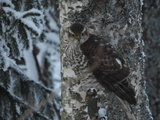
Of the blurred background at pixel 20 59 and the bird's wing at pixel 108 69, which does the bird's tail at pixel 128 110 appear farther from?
the blurred background at pixel 20 59

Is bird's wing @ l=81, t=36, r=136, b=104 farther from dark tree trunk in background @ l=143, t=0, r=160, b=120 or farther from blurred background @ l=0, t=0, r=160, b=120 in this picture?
dark tree trunk in background @ l=143, t=0, r=160, b=120

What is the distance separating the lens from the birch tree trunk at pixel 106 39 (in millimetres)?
2572

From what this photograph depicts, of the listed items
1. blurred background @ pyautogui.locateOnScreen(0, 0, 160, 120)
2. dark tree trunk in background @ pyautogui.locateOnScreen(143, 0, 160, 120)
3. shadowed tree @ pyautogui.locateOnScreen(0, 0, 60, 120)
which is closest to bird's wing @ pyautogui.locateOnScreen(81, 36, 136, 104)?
blurred background @ pyautogui.locateOnScreen(0, 0, 160, 120)

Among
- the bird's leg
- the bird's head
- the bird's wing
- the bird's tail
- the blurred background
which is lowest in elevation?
the bird's tail

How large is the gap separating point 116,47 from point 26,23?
1.13 m

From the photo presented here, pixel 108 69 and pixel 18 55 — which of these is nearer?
pixel 108 69

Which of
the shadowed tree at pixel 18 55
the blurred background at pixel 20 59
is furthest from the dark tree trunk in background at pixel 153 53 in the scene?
the shadowed tree at pixel 18 55

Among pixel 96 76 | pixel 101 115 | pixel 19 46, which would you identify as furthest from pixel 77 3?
pixel 19 46

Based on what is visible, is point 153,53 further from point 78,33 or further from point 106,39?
point 78,33

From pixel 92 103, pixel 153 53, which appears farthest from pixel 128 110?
pixel 153 53

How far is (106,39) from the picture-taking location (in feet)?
8.43

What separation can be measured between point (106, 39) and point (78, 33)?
0.24 meters

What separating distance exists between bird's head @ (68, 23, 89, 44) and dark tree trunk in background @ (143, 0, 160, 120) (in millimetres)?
2908

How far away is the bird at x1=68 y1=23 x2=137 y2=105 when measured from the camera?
245 cm
